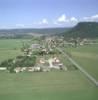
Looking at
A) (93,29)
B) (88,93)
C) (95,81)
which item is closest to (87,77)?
(95,81)

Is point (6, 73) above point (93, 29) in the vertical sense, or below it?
below

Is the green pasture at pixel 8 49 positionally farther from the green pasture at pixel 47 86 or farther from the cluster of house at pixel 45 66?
the green pasture at pixel 47 86

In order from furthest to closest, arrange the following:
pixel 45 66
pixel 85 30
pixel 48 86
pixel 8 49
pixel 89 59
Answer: pixel 85 30 → pixel 8 49 → pixel 89 59 → pixel 45 66 → pixel 48 86

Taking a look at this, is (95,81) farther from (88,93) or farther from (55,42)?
(55,42)

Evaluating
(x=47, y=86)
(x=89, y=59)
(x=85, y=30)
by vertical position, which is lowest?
(x=47, y=86)

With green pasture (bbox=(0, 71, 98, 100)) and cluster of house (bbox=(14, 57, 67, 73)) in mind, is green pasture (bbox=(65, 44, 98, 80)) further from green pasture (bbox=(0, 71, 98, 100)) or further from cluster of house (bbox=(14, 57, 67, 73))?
cluster of house (bbox=(14, 57, 67, 73))

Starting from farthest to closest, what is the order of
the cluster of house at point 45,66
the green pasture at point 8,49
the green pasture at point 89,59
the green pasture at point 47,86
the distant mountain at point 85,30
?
the distant mountain at point 85,30 < the green pasture at point 8,49 < the cluster of house at point 45,66 < the green pasture at point 89,59 < the green pasture at point 47,86

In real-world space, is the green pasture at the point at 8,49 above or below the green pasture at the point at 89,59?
below

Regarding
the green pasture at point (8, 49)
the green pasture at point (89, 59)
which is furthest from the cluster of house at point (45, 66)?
the green pasture at point (8, 49)

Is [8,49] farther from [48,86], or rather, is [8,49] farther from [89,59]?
[48,86]

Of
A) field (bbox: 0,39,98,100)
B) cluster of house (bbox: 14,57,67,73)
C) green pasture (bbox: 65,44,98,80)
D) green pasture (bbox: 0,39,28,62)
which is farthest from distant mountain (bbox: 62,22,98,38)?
field (bbox: 0,39,98,100)

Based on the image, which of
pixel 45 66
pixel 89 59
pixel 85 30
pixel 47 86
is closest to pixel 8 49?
pixel 85 30
